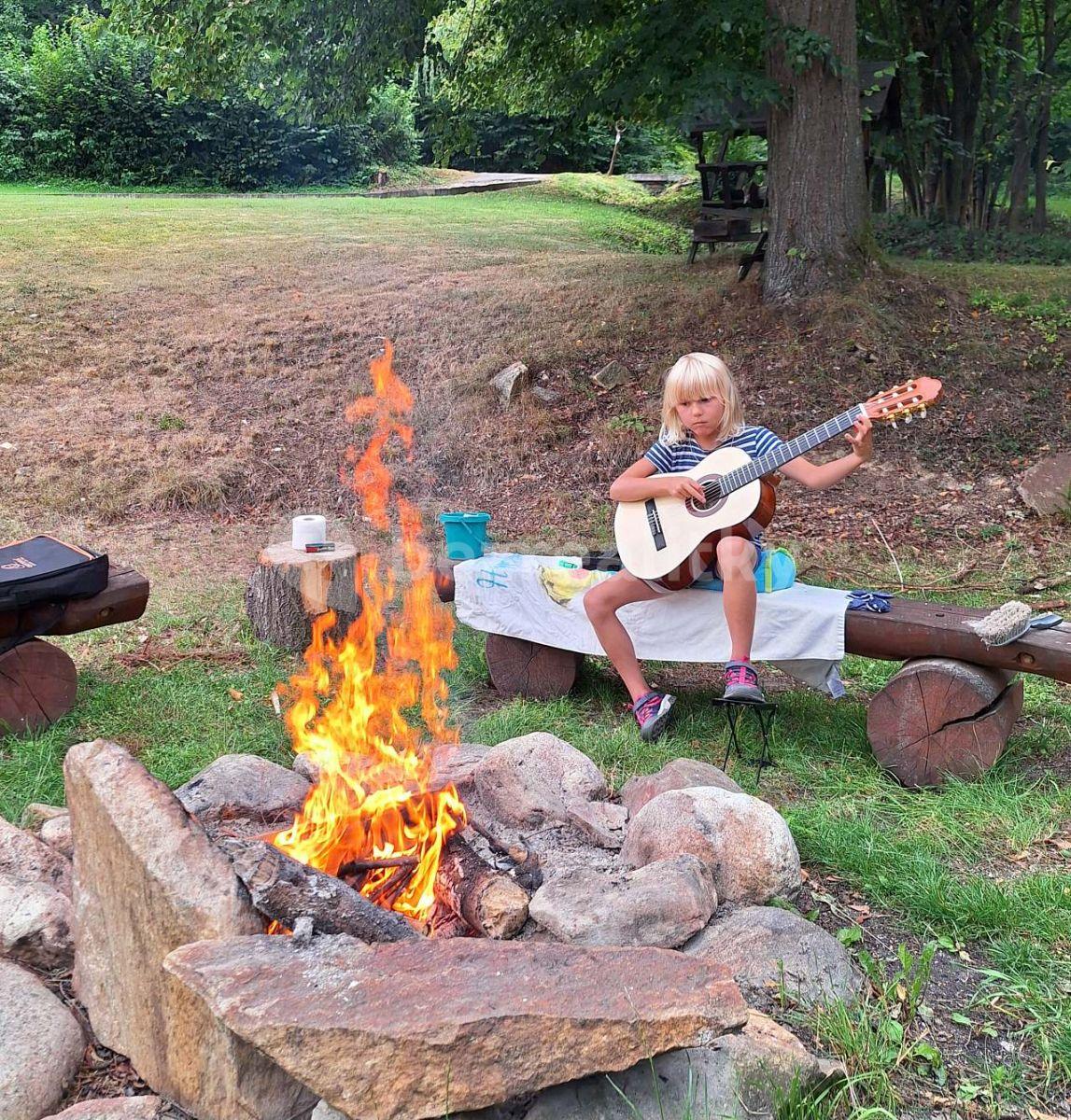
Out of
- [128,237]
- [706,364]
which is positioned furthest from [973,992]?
[128,237]

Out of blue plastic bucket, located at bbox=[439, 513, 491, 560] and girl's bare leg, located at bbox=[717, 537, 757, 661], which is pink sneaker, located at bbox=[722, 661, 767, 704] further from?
blue plastic bucket, located at bbox=[439, 513, 491, 560]

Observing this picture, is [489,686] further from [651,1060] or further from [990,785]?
[651,1060]

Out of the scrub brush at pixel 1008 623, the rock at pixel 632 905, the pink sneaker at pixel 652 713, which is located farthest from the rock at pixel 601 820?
the scrub brush at pixel 1008 623

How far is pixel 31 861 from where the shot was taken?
2.82 meters

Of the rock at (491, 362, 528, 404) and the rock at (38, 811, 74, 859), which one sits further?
the rock at (491, 362, 528, 404)

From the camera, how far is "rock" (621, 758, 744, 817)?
11.0 ft

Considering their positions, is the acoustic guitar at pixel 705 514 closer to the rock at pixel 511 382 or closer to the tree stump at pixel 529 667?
the tree stump at pixel 529 667

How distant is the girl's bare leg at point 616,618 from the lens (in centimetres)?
429

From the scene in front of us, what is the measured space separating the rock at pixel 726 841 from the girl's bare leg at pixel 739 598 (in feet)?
A: 3.14

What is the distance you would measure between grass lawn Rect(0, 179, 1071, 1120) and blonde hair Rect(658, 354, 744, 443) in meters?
1.18

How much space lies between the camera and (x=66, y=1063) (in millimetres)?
2268

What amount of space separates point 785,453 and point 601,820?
1494 mm

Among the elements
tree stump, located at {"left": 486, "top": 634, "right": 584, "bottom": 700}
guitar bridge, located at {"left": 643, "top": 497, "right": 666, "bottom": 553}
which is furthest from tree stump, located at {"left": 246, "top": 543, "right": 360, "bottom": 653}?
guitar bridge, located at {"left": 643, "top": 497, "right": 666, "bottom": 553}

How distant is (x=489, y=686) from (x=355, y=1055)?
3.06m
